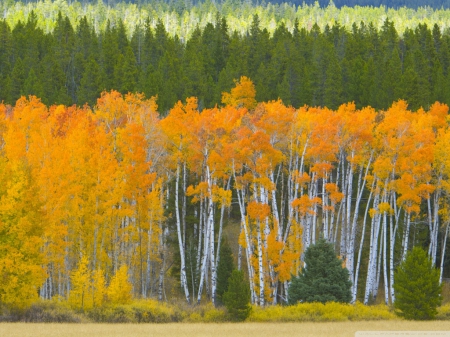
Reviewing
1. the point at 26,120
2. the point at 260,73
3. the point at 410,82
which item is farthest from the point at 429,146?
the point at 260,73

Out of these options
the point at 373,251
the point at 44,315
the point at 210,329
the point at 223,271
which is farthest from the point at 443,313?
the point at 44,315

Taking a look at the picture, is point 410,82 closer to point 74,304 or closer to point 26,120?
point 26,120

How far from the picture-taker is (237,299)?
3231 centimetres

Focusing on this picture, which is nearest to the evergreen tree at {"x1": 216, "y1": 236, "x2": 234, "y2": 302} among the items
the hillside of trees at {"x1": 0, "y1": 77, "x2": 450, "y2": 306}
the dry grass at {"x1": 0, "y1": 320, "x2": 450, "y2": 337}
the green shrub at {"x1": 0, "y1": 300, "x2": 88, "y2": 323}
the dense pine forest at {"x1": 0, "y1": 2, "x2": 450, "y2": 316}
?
the dense pine forest at {"x1": 0, "y1": 2, "x2": 450, "y2": 316}

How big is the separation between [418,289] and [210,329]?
10179 millimetres

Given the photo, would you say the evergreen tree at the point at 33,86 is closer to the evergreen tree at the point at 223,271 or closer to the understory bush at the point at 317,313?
the evergreen tree at the point at 223,271

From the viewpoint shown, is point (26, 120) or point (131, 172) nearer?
point (131, 172)

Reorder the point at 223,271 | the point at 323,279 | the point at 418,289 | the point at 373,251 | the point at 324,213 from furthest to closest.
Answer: the point at 223,271 < the point at 324,213 < the point at 373,251 < the point at 323,279 < the point at 418,289

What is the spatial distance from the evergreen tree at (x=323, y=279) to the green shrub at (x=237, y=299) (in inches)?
141

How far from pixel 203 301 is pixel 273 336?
20.0 meters

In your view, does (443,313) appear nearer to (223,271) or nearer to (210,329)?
(210,329)

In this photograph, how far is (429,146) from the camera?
1639 inches

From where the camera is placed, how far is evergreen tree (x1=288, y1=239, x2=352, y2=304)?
34.2 metres

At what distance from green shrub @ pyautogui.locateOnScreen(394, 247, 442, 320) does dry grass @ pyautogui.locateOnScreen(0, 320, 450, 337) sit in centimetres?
128
